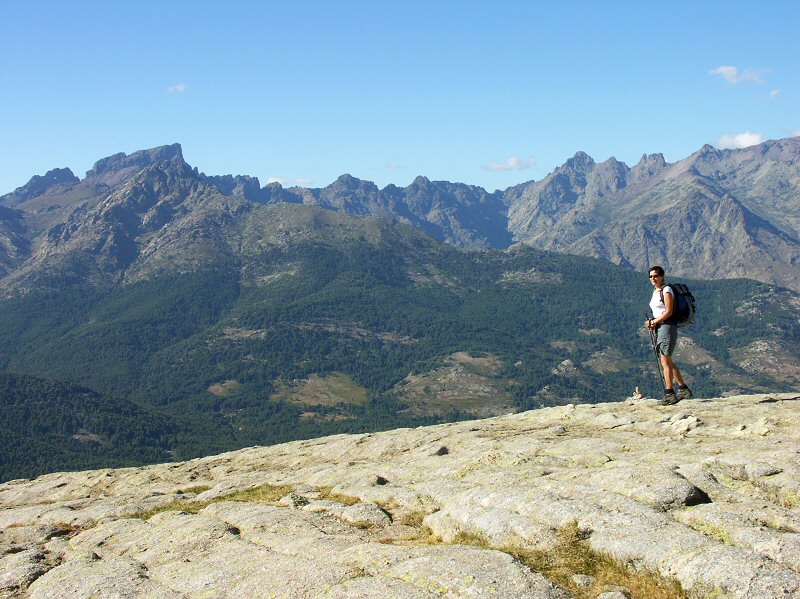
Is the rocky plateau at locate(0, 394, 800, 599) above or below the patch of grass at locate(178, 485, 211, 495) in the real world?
above

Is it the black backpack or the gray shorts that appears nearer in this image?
the black backpack

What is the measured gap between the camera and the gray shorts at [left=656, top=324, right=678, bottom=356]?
1366 inches

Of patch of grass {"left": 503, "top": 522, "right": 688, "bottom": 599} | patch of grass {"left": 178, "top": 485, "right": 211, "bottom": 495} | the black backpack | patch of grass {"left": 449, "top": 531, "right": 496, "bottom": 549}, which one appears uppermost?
the black backpack

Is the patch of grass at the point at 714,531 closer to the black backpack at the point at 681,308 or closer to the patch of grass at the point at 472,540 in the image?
the patch of grass at the point at 472,540

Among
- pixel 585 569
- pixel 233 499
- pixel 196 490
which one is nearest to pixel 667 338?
pixel 585 569

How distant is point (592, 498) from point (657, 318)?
49.8ft

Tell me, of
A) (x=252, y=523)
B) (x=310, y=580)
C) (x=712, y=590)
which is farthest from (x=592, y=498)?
(x=252, y=523)

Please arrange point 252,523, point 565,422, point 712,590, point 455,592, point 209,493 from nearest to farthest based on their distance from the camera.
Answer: point 712,590, point 455,592, point 252,523, point 209,493, point 565,422

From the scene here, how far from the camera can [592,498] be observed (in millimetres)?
22656

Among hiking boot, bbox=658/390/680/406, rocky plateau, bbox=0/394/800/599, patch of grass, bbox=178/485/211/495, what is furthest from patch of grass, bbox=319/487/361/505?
hiking boot, bbox=658/390/680/406

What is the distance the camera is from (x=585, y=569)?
18.3 metres

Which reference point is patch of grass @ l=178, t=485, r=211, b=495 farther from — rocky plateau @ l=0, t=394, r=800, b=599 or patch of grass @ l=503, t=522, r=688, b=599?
patch of grass @ l=503, t=522, r=688, b=599

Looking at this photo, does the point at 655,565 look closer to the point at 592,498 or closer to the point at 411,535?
the point at 592,498

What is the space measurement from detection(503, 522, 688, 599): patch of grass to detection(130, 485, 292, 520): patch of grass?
52.7 feet
